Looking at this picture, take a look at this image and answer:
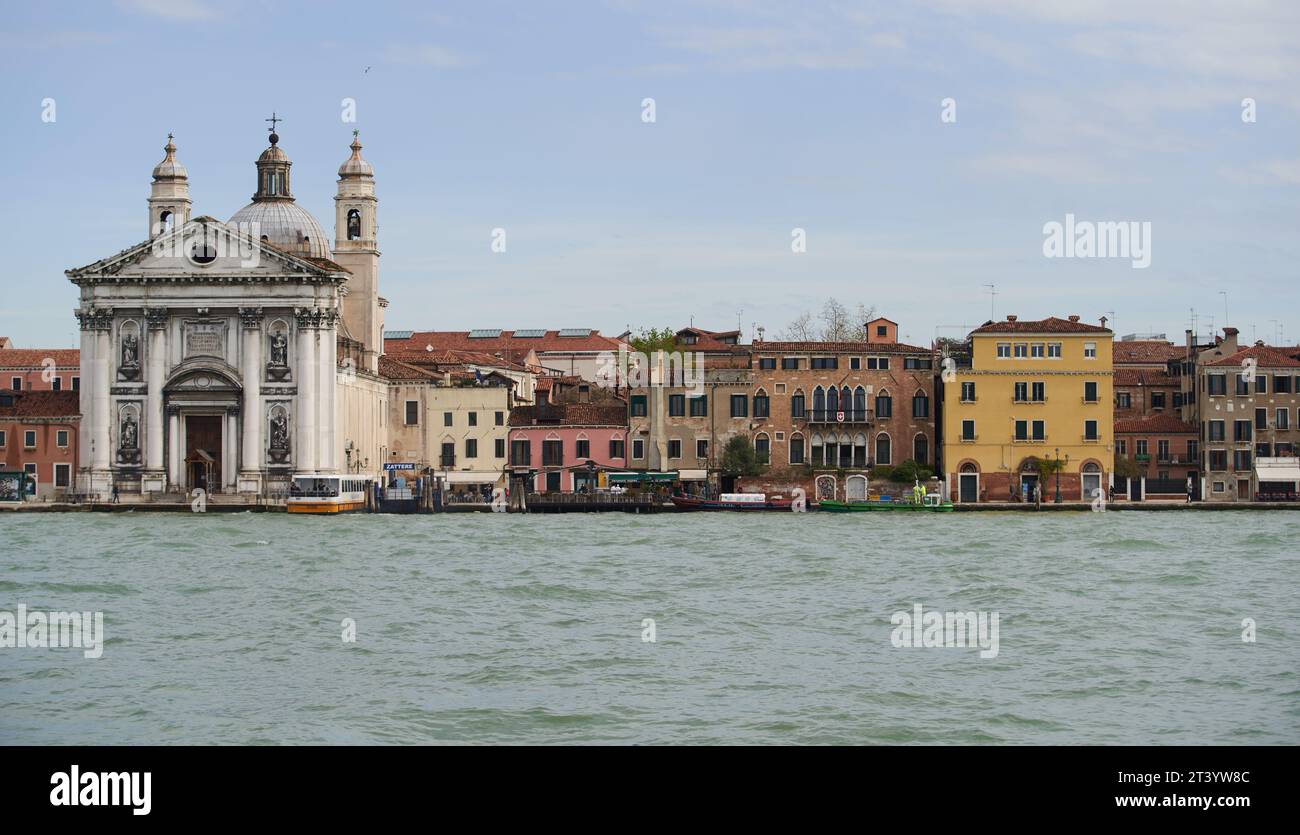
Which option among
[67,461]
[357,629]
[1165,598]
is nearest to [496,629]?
[357,629]

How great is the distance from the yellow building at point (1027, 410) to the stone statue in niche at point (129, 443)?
2516 cm

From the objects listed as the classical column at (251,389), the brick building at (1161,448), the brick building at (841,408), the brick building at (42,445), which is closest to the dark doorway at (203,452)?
the classical column at (251,389)

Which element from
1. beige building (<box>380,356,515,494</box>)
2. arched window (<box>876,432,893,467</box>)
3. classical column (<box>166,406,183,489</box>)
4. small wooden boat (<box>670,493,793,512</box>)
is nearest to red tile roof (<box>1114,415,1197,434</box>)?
arched window (<box>876,432,893,467</box>)

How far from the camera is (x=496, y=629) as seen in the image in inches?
795

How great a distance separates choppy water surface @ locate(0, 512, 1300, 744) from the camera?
13969 millimetres

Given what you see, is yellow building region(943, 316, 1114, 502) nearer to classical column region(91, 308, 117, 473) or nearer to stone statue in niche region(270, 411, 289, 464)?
stone statue in niche region(270, 411, 289, 464)

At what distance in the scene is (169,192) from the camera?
62.8 m

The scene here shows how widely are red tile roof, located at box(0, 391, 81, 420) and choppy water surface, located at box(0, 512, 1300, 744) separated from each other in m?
21.3

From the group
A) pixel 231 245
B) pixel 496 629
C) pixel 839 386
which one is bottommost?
pixel 496 629

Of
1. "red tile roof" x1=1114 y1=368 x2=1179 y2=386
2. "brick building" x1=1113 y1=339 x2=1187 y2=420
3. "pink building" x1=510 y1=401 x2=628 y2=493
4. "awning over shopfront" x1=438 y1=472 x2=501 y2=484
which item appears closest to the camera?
"pink building" x1=510 y1=401 x2=628 y2=493

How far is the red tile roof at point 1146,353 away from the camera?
63.8 metres

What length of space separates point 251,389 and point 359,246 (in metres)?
12.6
